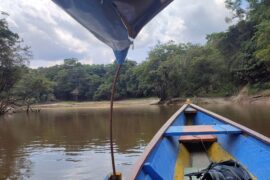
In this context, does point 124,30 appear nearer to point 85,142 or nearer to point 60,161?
point 60,161

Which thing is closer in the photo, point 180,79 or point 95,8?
point 95,8

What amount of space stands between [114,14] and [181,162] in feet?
9.32

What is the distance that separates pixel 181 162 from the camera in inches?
171

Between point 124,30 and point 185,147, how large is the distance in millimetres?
3252

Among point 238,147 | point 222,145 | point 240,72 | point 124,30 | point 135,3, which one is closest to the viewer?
point 135,3

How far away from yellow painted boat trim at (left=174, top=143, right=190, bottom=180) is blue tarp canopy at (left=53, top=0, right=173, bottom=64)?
2134 mm

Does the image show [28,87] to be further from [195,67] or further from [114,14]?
[114,14]

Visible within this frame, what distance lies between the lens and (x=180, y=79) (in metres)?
35.9

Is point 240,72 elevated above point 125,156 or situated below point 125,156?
above

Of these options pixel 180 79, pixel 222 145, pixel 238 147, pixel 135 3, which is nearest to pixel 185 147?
pixel 222 145

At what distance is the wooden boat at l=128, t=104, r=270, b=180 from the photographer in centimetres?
315

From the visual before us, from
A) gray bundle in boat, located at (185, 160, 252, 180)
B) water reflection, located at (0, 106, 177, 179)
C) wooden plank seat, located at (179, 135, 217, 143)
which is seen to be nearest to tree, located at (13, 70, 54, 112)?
water reflection, located at (0, 106, 177, 179)

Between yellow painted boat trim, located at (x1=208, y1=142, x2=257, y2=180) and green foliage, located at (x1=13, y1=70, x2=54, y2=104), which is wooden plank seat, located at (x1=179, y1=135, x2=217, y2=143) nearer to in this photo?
yellow painted boat trim, located at (x1=208, y1=142, x2=257, y2=180)

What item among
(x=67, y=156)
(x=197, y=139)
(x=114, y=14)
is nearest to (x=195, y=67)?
(x=67, y=156)
